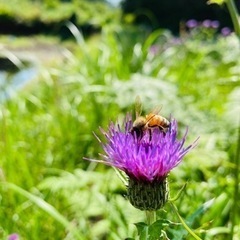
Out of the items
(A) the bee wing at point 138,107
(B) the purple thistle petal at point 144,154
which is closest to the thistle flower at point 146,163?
(B) the purple thistle petal at point 144,154

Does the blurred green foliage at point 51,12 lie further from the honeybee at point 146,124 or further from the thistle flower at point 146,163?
the thistle flower at point 146,163

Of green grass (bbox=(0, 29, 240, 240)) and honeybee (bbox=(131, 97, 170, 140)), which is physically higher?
honeybee (bbox=(131, 97, 170, 140))

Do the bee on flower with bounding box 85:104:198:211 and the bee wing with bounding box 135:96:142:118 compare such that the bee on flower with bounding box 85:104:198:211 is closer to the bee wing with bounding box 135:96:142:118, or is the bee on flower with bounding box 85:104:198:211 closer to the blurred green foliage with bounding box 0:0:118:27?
the bee wing with bounding box 135:96:142:118

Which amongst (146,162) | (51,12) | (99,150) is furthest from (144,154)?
(51,12)

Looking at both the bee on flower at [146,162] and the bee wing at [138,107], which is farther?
the bee wing at [138,107]

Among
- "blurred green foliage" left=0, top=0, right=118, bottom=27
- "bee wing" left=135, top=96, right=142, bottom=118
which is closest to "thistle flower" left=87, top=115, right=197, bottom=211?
"bee wing" left=135, top=96, right=142, bottom=118

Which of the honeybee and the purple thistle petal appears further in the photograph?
the honeybee

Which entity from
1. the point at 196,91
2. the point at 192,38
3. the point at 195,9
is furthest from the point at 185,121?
the point at 195,9
